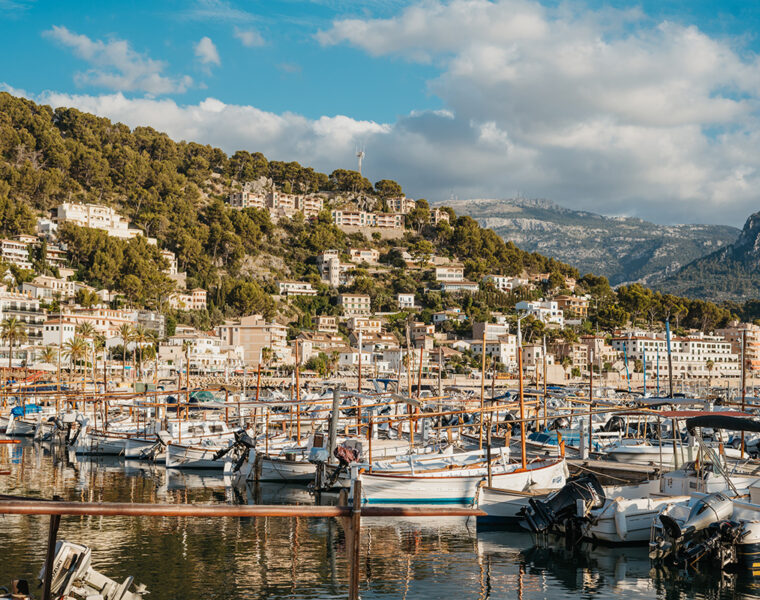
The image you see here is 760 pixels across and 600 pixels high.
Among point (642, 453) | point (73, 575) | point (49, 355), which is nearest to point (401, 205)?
point (49, 355)

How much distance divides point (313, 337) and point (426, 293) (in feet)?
103

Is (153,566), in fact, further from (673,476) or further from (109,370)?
(109,370)

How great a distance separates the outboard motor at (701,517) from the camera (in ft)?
57.4

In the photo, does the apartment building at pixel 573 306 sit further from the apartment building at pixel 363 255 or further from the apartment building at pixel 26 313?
the apartment building at pixel 26 313

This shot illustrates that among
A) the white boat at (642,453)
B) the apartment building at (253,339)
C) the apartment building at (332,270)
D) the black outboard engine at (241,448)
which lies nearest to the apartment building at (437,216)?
the apartment building at (332,270)

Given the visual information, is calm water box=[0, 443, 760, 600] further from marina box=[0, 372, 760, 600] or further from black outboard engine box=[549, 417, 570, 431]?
black outboard engine box=[549, 417, 570, 431]

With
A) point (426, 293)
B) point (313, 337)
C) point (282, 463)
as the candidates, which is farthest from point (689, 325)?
point (282, 463)

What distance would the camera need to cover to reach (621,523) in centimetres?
1923

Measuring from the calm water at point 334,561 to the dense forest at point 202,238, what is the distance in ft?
309

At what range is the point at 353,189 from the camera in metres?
178

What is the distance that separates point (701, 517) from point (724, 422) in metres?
3.06

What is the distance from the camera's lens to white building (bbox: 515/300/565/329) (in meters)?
133

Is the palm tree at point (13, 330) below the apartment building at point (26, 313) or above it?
below

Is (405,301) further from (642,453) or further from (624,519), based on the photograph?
(624,519)
